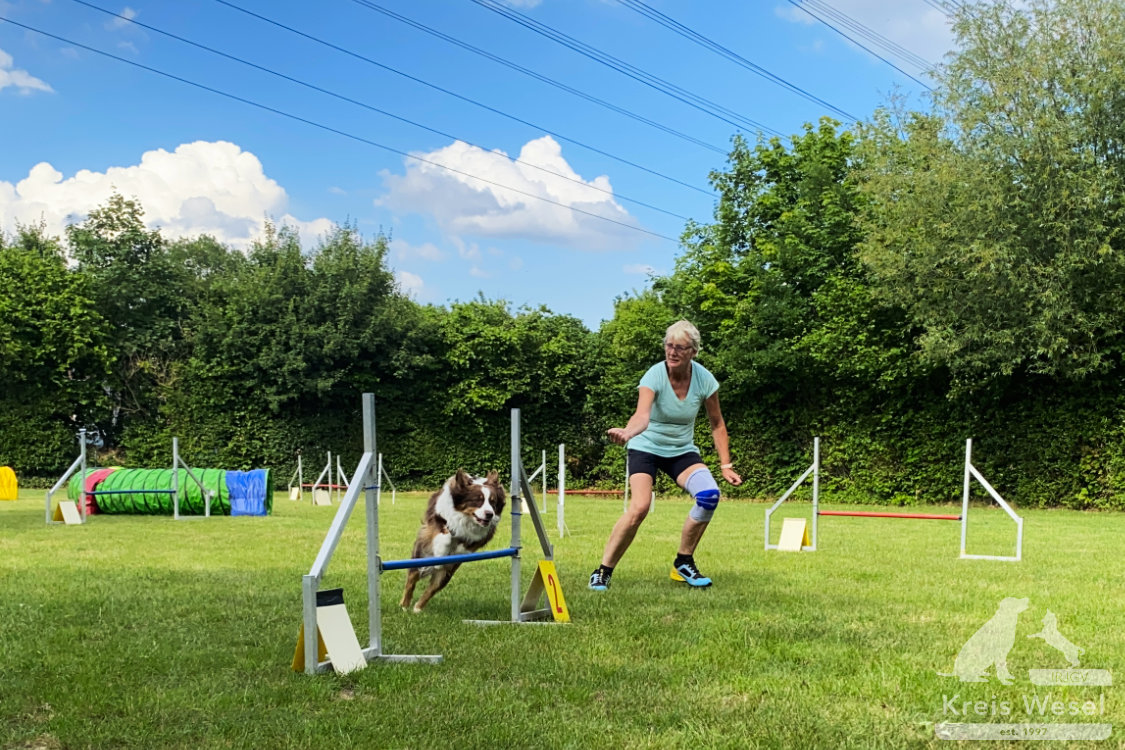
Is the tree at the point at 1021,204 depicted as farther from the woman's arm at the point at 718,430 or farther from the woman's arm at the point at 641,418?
the woman's arm at the point at 641,418

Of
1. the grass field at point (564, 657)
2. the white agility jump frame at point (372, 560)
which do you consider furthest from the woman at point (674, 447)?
the white agility jump frame at point (372, 560)

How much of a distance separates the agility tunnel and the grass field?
6.25 metres

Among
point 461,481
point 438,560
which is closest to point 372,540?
point 438,560

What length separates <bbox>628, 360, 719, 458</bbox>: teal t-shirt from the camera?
5.68m

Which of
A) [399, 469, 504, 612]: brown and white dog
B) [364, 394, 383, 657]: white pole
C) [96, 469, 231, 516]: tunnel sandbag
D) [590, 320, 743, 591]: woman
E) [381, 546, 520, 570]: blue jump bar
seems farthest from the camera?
[96, 469, 231, 516]: tunnel sandbag

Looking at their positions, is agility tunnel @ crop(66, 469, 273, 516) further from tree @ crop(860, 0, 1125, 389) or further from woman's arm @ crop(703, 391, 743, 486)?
tree @ crop(860, 0, 1125, 389)

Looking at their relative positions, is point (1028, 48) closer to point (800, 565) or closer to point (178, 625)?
point (800, 565)

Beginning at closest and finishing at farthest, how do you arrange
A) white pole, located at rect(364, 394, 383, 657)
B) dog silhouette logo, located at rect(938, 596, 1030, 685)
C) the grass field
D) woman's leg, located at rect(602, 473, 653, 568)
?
the grass field → dog silhouette logo, located at rect(938, 596, 1030, 685) → white pole, located at rect(364, 394, 383, 657) → woman's leg, located at rect(602, 473, 653, 568)

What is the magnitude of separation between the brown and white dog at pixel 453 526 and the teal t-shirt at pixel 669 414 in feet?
3.82

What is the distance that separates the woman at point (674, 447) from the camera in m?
5.57

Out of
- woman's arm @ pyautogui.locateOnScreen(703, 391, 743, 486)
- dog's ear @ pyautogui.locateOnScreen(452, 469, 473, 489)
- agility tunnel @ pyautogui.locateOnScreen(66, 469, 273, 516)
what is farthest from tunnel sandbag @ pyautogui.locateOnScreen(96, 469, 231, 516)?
woman's arm @ pyautogui.locateOnScreen(703, 391, 743, 486)

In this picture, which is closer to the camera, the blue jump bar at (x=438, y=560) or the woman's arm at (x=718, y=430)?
the blue jump bar at (x=438, y=560)

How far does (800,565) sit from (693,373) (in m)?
2.35

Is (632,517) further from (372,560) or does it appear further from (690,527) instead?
(372,560)
